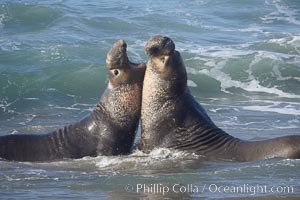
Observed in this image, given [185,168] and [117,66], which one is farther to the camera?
[117,66]

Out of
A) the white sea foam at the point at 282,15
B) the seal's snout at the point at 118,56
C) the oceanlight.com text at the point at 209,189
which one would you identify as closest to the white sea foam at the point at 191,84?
the seal's snout at the point at 118,56

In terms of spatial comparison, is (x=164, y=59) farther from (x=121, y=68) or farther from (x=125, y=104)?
(x=125, y=104)

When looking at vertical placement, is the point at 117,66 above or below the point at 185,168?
above

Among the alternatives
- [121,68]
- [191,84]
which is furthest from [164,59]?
[191,84]

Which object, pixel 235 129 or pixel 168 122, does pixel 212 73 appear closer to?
pixel 235 129

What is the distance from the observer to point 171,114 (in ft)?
35.8

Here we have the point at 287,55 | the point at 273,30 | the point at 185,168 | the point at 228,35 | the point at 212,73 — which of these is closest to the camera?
the point at 185,168

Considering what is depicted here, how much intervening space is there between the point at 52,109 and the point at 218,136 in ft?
19.3

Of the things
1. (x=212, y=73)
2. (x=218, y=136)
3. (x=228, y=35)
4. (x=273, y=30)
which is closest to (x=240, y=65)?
(x=212, y=73)

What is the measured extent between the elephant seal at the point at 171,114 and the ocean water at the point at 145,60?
19 cm

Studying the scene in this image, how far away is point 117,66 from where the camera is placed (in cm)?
1098

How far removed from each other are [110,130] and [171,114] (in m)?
0.79

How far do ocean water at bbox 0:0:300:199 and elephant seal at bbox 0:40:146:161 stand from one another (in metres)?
0.25

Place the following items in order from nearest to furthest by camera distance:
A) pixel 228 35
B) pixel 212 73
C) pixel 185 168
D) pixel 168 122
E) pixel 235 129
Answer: pixel 185 168 < pixel 168 122 < pixel 235 129 < pixel 212 73 < pixel 228 35
